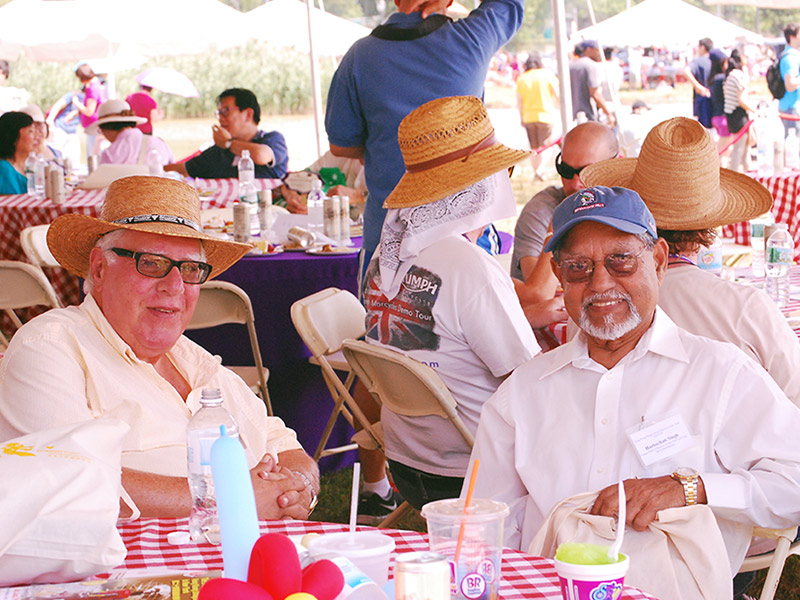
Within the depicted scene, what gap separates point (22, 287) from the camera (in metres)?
5.04

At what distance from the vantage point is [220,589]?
3.66ft

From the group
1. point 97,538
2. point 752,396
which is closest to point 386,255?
point 752,396

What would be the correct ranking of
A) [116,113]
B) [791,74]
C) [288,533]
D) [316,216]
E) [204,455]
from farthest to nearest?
[791,74] < [116,113] < [316,216] < [204,455] < [288,533]

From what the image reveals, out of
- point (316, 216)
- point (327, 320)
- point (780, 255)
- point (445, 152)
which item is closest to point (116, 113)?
point (316, 216)

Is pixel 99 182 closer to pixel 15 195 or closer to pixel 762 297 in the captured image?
pixel 15 195

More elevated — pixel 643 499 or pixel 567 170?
pixel 567 170

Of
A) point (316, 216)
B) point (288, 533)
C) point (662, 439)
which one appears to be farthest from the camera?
point (316, 216)

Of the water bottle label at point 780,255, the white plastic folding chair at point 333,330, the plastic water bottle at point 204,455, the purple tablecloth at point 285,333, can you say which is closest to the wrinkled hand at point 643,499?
the plastic water bottle at point 204,455

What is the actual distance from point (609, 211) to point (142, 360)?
114 cm

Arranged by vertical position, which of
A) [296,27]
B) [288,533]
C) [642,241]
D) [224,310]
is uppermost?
[296,27]

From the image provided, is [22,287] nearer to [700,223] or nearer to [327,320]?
[327,320]

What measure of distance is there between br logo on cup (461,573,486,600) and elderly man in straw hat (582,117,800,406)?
150 centimetres

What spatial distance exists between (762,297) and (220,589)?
1.96 meters

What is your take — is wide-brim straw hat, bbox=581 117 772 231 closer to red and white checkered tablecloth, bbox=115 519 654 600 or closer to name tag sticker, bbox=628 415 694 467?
name tag sticker, bbox=628 415 694 467
